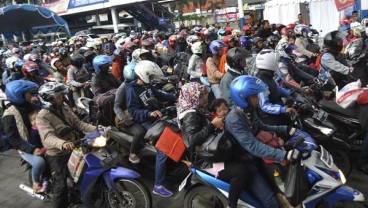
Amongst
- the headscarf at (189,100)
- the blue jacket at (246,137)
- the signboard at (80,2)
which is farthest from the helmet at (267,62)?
the signboard at (80,2)

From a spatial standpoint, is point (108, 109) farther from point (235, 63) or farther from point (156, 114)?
point (235, 63)

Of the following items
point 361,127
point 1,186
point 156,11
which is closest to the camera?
point 361,127

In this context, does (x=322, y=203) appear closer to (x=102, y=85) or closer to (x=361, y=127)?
(x=361, y=127)

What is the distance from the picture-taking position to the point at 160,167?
4.96 meters

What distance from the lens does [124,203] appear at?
4.58 meters

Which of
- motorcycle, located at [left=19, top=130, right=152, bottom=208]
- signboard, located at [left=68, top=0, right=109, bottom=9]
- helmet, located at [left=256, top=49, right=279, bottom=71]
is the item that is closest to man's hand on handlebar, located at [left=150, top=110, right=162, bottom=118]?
motorcycle, located at [left=19, top=130, right=152, bottom=208]

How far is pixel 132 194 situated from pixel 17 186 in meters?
2.98

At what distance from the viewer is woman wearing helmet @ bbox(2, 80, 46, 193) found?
476cm

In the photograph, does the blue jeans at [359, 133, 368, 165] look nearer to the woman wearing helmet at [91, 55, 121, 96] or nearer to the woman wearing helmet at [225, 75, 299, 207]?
the woman wearing helmet at [225, 75, 299, 207]

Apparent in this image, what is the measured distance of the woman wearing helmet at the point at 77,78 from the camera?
8695 mm

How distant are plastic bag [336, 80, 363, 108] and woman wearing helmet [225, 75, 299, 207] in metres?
1.60

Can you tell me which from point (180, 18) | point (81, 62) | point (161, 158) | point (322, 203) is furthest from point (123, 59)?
point (180, 18)

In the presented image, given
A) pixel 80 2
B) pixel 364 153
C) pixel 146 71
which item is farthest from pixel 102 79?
pixel 80 2

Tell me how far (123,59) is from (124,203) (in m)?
4.94
